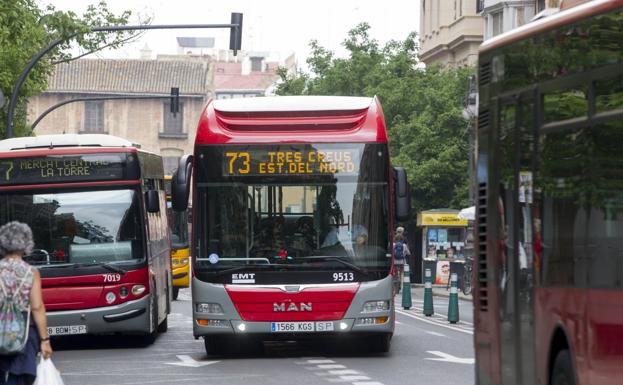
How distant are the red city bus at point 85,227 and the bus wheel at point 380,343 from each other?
3.51 m

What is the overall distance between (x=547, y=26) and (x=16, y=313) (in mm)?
3968

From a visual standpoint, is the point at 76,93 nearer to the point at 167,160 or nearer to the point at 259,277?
the point at 167,160

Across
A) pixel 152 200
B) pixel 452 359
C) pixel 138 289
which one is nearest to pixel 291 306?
pixel 452 359

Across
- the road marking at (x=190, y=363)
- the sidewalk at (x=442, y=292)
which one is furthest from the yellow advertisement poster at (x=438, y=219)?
the road marking at (x=190, y=363)

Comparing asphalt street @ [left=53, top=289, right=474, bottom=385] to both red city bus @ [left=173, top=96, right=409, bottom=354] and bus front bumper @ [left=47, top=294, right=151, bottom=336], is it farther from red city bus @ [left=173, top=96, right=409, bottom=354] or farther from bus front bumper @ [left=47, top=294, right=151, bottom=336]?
red city bus @ [left=173, top=96, right=409, bottom=354]

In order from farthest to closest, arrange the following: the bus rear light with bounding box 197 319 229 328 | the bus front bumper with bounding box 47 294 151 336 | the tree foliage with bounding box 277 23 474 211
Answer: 1. the tree foliage with bounding box 277 23 474 211
2. the bus front bumper with bounding box 47 294 151 336
3. the bus rear light with bounding box 197 319 229 328

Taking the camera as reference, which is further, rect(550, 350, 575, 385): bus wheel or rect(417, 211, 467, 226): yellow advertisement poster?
rect(417, 211, 467, 226): yellow advertisement poster

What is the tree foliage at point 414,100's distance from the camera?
61875mm

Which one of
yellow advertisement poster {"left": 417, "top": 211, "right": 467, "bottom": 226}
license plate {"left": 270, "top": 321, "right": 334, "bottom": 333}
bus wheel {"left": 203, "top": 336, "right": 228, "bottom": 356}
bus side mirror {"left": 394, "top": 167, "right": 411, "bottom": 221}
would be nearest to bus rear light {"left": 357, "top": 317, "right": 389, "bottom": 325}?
license plate {"left": 270, "top": 321, "right": 334, "bottom": 333}

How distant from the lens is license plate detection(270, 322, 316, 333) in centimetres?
2005

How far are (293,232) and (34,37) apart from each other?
13.9 meters

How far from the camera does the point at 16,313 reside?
11.5m

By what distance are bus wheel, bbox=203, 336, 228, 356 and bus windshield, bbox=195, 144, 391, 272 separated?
1.39 meters

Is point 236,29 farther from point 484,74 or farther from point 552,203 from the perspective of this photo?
point 552,203
